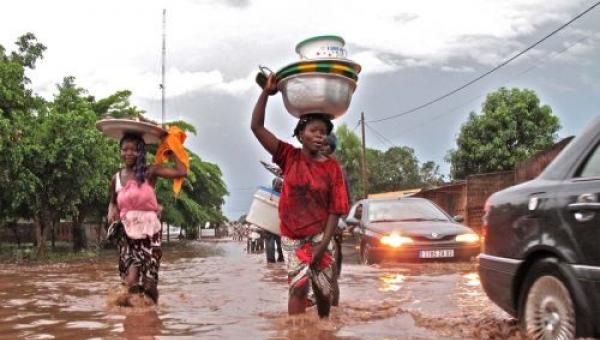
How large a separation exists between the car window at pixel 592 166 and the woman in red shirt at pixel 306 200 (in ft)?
4.91

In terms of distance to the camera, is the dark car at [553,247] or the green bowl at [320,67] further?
the green bowl at [320,67]

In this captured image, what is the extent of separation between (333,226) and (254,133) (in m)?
0.84

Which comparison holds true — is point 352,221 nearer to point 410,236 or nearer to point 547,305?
point 410,236

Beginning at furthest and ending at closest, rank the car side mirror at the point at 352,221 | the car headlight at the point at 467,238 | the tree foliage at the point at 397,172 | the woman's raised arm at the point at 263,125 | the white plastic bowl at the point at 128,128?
the tree foliage at the point at 397,172
the car side mirror at the point at 352,221
the car headlight at the point at 467,238
the white plastic bowl at the point at 128,128
the woman's raised arm at the point at 263,125

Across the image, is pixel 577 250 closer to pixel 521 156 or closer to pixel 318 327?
pixel 318 327

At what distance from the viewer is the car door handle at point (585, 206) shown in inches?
138

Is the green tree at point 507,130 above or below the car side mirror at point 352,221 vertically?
above

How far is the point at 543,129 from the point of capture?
28.1 meters

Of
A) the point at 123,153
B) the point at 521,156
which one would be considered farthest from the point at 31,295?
the point at 521,156

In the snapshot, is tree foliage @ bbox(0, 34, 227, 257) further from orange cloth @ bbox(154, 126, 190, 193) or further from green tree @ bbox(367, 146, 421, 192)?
green tree @ bbox(367, 146, 421, 192)

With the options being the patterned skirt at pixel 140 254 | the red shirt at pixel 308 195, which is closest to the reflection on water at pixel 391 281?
the patterned skirt at pixel 140 254

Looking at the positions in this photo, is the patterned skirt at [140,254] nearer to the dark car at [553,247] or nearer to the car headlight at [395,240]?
the dark car at [553,247]

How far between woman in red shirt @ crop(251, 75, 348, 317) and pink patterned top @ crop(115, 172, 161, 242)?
2.05 metres

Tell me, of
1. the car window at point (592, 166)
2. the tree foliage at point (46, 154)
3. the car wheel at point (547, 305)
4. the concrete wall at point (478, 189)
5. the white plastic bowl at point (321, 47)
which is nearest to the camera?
the car wheel at point (547, 305)
